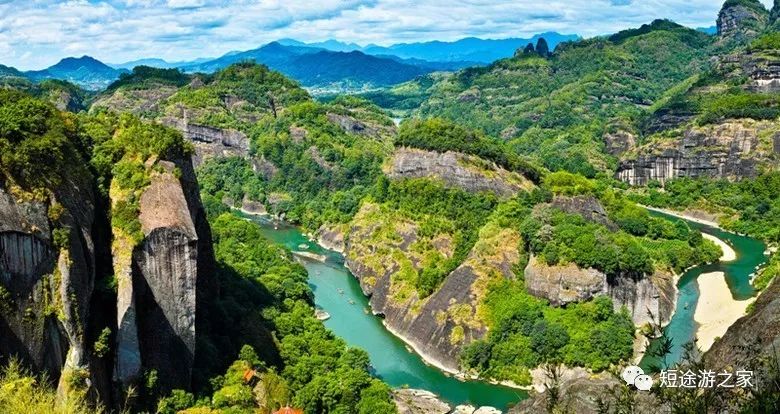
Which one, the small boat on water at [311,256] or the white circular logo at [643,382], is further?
the small boat on water at [311,256]

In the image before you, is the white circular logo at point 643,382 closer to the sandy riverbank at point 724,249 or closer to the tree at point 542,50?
the sandy riverbank at point 724,249

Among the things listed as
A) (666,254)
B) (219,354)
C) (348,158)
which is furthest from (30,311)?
(348,158)

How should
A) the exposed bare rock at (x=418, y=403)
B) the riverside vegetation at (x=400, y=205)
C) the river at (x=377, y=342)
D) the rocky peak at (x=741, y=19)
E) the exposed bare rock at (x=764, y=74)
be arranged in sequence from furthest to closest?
the rocky peak at (x=741, y=19) → the exposed bare rock at (x=764, y=74) → the river at (x=377, y=342) → the exposed bare rock at (x=418, y=403) → the riverside vegetation at (x=400, y=205)

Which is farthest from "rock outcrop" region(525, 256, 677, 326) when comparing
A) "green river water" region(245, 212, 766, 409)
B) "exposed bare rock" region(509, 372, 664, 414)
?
"exposed bare rock" region(509, 372, 664, 414)

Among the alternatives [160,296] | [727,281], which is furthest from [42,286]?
[727,281]

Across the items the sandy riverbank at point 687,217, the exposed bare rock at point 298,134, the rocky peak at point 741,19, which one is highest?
the rocky peak at point 741,19

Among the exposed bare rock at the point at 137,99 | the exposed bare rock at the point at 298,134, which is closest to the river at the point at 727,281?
the exposed bare rock at the point at 298,134

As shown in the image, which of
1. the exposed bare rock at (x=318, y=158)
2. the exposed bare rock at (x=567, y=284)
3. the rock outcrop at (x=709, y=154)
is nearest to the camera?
the exposed bare rock at (x=567, y=284)

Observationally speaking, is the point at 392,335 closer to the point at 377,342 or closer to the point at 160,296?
the point at 377,342
